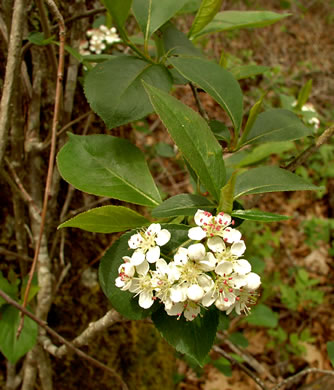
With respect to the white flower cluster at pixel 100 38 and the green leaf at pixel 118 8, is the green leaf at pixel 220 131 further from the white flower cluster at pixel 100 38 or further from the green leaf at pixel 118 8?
the white flower cluster at pixel 100 38

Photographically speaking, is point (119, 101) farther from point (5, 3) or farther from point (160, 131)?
point (160, 131)

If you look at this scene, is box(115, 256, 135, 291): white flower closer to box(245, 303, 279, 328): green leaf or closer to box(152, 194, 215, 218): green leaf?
box(152, 194, 215, 218): green leaf

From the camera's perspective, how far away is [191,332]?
703 mm

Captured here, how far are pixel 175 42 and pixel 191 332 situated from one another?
71 cm

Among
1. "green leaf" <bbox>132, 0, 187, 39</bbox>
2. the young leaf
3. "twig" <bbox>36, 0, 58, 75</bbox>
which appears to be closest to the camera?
the young leaf

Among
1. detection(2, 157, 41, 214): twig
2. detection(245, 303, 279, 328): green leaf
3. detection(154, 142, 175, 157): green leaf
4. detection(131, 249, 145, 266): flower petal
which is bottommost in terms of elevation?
detection(245, 303, 279, 328): green leaf

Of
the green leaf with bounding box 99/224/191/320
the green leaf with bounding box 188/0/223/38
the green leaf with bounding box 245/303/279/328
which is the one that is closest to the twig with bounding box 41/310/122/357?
the green leaf with bounding box 99/224/191/320

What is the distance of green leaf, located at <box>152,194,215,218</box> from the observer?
2.21ft

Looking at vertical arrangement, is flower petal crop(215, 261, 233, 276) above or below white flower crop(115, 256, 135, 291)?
above

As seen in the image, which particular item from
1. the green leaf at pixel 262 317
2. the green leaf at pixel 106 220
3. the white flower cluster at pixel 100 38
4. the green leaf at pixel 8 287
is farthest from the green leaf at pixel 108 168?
the green leaf at pixel 262 317

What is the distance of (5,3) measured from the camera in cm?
111

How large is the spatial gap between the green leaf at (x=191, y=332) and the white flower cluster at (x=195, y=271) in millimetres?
36

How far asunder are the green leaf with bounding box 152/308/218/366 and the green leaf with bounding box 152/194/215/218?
0.69 feet

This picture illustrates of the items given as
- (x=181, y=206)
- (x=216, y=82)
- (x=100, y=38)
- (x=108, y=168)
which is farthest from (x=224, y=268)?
(x=100, y=38)
